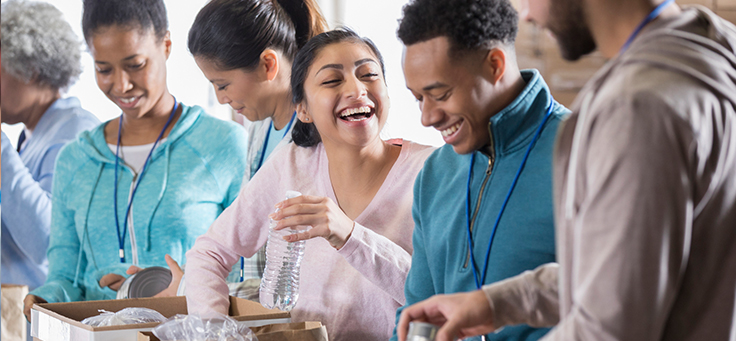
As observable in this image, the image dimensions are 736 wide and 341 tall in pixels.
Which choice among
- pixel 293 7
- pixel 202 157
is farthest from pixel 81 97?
pixel 293 7

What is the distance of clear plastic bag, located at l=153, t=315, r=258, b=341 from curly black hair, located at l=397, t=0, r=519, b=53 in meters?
0.60

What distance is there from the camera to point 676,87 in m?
0.53

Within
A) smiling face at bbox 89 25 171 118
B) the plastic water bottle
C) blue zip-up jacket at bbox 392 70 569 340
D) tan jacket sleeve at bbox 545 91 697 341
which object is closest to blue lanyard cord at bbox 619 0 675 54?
tan jacket sleeve at bbox 545 91 697 341

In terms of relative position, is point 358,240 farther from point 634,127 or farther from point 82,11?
point 82,11

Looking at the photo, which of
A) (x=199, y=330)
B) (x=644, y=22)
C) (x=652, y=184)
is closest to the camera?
(x=652, y=184)

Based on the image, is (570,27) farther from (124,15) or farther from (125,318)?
(124,15)

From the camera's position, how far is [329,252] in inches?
58.2

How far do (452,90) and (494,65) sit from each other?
85 mm

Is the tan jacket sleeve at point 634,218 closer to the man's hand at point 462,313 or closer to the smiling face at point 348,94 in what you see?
the man's hand at point 462,313

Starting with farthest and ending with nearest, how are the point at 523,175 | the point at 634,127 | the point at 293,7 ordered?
the point at 293,7, the point at 523,175, the point at 634,127

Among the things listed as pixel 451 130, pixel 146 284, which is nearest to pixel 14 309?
pixel 146 284

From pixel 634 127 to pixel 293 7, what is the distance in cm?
155

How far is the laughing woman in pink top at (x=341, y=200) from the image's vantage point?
141cm

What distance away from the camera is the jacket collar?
1.04 metres
